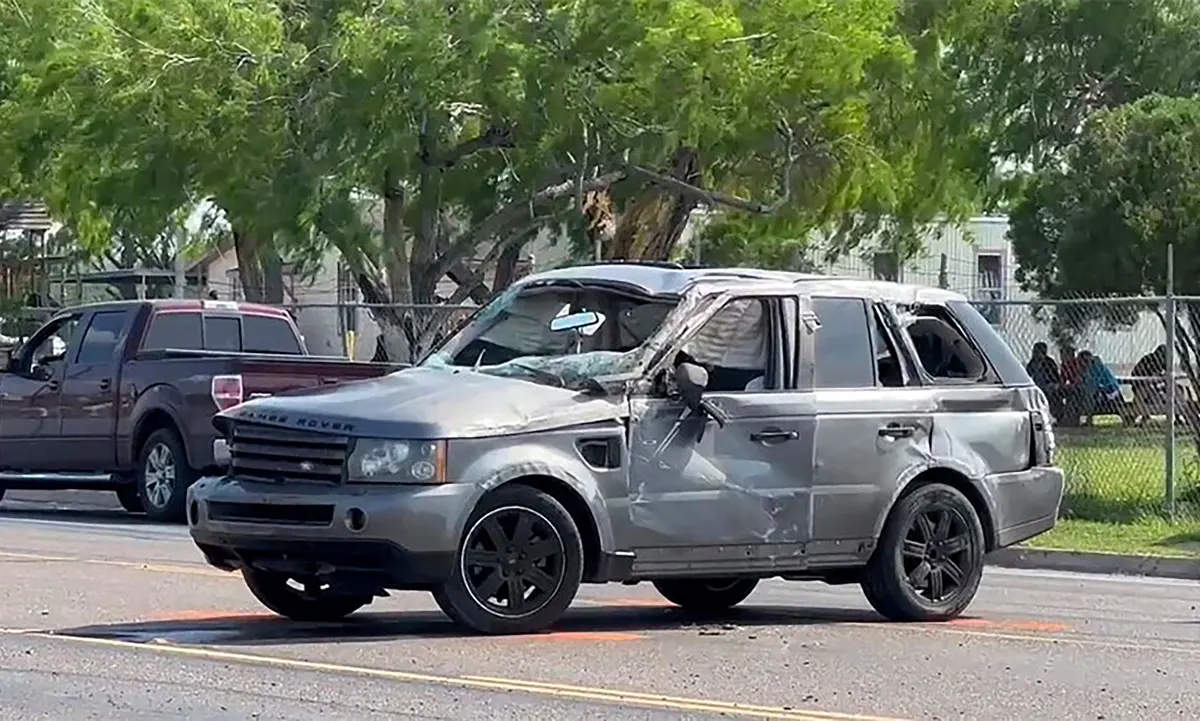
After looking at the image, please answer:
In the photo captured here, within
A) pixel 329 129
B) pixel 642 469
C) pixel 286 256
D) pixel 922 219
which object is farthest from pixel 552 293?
pixel 922 219

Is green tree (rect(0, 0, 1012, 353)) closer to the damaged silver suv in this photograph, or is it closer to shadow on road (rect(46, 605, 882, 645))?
shadow on road (rect(46, 605, 882, 645))

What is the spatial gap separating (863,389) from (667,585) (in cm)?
159

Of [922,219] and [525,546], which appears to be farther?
[922,219]

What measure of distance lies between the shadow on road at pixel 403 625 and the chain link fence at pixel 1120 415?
732 cm

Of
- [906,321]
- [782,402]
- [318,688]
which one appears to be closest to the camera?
[318,688]

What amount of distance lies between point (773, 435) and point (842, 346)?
785 millimetres

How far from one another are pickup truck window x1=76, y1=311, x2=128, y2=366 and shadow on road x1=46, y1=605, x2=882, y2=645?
8607 mm

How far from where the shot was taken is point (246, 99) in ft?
84.1

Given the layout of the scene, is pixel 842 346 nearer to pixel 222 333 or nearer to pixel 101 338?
pixel 222 333

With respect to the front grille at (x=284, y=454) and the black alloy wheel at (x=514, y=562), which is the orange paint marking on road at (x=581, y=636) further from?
the front grille at (x=284, y=454)

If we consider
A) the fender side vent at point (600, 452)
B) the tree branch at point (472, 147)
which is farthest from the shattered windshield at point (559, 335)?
the tree branch at point (472, 147)

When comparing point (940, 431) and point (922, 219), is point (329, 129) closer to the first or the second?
point (922, 219)

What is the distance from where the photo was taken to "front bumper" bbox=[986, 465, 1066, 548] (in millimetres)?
12141

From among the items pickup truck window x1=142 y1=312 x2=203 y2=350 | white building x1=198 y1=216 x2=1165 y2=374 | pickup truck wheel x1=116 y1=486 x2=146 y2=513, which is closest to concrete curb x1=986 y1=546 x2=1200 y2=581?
white building x1=198 y1=216 x2=1165 y2=374
